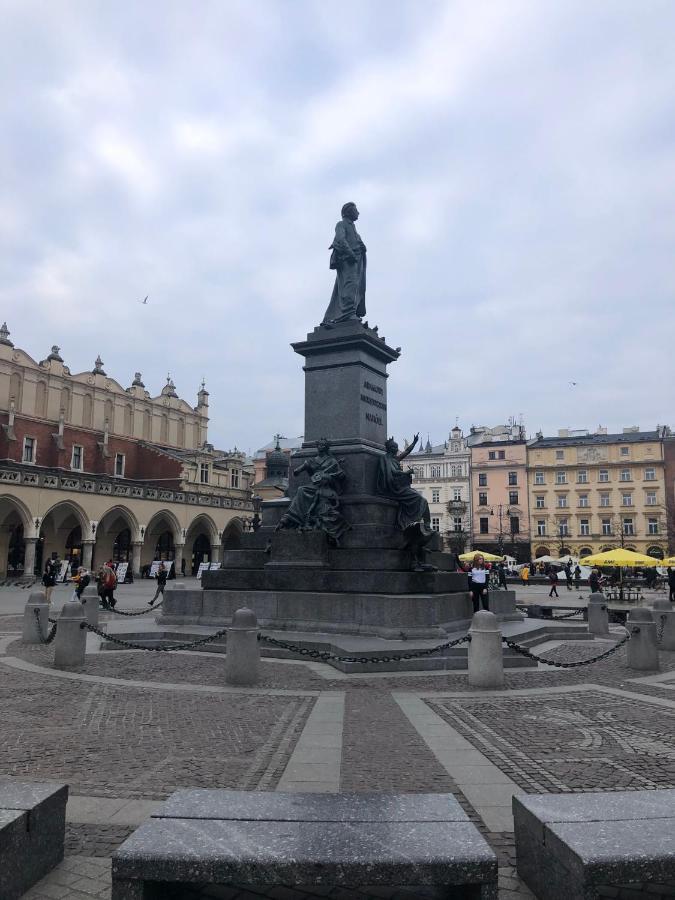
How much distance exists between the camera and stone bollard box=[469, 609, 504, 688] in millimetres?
8820

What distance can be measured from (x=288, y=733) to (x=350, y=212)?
45.7 feet

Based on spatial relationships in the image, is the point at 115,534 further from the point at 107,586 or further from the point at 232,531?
the point at 107,586

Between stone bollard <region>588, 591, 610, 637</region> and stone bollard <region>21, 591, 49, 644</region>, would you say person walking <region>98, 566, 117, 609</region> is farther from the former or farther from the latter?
stone bollard <region>588, 591, 610, 637</region>

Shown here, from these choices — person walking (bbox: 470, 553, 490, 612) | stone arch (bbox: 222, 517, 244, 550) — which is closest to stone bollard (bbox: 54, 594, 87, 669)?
person walking (bbox: 470, 553, 490, 612)

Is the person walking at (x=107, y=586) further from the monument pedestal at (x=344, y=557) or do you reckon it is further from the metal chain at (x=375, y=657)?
the metal chain at (x=375, y=657)

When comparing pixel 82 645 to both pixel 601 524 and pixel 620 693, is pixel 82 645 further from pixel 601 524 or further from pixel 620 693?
pixel 601 524

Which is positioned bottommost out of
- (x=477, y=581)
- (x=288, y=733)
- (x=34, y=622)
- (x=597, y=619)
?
(x=288, y=733)

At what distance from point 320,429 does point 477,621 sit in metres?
7.33

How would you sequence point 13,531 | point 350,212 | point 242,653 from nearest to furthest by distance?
point 242,653 < point 350,212 < point 13,531

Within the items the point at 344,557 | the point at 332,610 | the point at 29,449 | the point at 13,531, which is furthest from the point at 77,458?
the point at 332,610

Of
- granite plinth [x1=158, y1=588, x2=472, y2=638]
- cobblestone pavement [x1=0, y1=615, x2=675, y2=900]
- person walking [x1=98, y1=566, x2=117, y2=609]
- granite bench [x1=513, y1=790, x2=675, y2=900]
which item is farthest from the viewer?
person walking [x1=98, y1=566, x2=117, y2=609]

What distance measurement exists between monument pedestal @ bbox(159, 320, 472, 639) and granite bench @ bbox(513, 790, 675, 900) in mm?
8046

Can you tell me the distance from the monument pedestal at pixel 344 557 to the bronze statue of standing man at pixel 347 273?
890 millimetres

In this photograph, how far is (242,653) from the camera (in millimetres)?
8766
